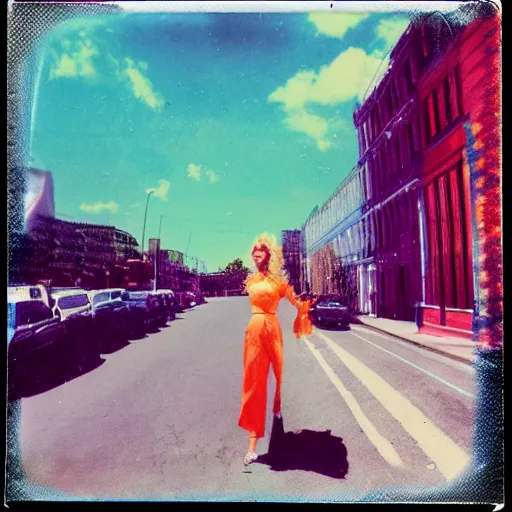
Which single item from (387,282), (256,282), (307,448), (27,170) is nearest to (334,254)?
(387,282)

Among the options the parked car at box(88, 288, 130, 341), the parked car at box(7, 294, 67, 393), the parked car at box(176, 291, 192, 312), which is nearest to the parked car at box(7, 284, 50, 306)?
the parked car at box(7, 294, 67, 393)

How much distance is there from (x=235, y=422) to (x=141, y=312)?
1.19 meters

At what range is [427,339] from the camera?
296 centimetres

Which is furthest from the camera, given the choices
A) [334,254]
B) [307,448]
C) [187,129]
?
[334,254]

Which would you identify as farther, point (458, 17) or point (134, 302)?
point (134, 302)

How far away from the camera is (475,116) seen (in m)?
2.87

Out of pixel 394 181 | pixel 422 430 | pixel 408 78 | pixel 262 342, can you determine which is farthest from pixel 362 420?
pixel 408 78

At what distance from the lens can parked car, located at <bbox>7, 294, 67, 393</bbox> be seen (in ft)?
9.78

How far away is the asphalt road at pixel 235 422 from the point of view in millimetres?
2779

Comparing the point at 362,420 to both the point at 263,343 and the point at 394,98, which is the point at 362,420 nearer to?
the point at 263,343

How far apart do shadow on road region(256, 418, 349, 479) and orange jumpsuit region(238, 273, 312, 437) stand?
0.17m

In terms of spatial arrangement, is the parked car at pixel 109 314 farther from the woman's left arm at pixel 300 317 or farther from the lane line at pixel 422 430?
the lane line at pixel 422 430

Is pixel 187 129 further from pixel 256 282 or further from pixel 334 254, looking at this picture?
pixel 334 254

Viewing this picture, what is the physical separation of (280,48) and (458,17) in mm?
1376
